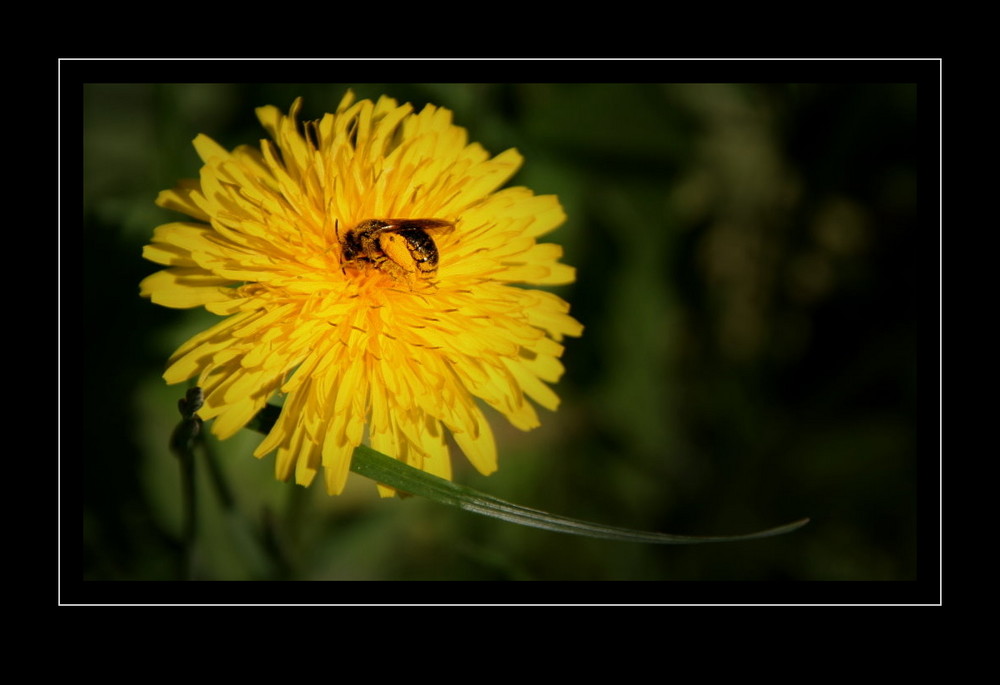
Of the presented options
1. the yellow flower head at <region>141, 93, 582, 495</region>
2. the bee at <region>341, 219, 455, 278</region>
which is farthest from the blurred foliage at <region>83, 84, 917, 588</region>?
the bee at <region>341, 219, 455, 278</region>

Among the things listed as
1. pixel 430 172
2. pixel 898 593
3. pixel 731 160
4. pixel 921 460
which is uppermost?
pixel 731 160

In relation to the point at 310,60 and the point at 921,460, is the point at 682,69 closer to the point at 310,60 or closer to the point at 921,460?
the point at 310,60

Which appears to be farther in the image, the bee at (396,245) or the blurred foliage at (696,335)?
the blurred foliage at (696,335)

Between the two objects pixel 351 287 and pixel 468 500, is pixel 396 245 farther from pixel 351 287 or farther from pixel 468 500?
pixel 468 500

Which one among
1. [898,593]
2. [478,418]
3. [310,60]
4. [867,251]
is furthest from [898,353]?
[310,60]

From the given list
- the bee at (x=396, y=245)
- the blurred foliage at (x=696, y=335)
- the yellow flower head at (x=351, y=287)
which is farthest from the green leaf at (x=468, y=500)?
the blurred foliage at (x=696, y=335)

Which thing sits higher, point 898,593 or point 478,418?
point 478,418

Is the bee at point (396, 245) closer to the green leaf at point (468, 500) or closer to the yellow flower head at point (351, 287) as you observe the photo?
the yellow flower head at point (351, 287)

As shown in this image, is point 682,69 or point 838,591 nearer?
point 682,69
